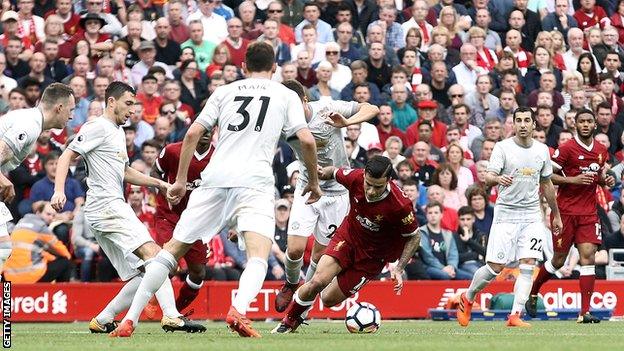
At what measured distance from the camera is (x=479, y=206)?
2330 cm

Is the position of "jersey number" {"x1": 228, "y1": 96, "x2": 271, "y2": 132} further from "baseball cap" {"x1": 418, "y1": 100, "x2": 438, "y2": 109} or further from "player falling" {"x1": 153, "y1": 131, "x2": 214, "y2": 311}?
"baseball cap" {"x1": 418, "y1": 100, "x2": 438, "y2": 109}

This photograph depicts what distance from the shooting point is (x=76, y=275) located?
21.6m

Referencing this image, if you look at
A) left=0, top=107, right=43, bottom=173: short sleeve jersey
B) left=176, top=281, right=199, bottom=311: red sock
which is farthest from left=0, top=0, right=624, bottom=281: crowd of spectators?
left=0, top=107, right=43, bottom=173: short sleeve jersey

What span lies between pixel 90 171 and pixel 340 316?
23.2 feet

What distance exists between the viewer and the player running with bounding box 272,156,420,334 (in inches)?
574

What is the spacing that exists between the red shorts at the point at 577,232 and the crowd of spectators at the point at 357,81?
10.9ft

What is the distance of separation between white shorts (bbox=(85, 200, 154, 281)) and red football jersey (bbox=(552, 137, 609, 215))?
647 cm

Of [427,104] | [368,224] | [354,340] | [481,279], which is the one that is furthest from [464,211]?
[354,340]

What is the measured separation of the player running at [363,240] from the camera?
14570 mm

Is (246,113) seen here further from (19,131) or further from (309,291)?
(309,291)

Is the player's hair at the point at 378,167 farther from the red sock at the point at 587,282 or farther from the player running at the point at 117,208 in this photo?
the red sock at the point at 587,282

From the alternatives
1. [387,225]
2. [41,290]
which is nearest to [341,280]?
[387,225]

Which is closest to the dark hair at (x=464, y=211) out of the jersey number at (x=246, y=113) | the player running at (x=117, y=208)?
the player running at (x=117, y=208)

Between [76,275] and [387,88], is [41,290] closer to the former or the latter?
[76,275]
